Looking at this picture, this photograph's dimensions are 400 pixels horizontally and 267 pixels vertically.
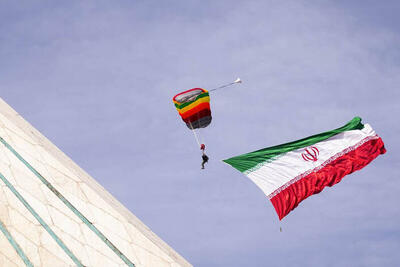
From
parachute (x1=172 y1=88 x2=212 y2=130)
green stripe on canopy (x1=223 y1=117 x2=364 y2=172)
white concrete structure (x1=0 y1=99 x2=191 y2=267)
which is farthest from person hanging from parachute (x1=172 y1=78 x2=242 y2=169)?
white concrete structure (x1=0 y1=99 x2=191 y2=267)

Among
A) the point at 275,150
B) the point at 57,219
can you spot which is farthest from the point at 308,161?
the point at 57,219

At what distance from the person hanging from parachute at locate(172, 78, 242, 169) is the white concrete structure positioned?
48.1ft

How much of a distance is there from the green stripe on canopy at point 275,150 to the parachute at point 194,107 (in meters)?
6.74

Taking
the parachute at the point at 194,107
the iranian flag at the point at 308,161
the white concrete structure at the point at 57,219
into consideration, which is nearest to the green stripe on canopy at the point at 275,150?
the iranian flag at the point at 308,161

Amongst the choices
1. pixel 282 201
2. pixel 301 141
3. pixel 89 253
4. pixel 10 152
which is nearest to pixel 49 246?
pixel 89 253

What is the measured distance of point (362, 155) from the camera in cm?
3064

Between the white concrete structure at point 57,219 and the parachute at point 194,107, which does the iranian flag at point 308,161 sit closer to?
the parachute at point 194,107

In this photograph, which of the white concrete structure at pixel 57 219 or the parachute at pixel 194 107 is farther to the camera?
the parachute at pixel 194 107

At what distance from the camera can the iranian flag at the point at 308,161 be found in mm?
29688

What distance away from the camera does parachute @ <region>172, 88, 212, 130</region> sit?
36.6m

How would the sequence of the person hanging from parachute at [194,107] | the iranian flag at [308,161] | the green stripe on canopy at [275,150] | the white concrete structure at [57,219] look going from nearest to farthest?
the white concrete structure at [57,219] → the iranian flag at [308,161] → the green stripe on canopy at [275,150] → the person hanging from parachute at [194,107]

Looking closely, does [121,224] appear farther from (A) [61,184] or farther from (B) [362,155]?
(B) [362,155]

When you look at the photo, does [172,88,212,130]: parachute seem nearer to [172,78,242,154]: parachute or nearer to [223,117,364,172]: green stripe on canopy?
[172,78,242,154]: parachute

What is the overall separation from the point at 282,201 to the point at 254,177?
1918 mm
